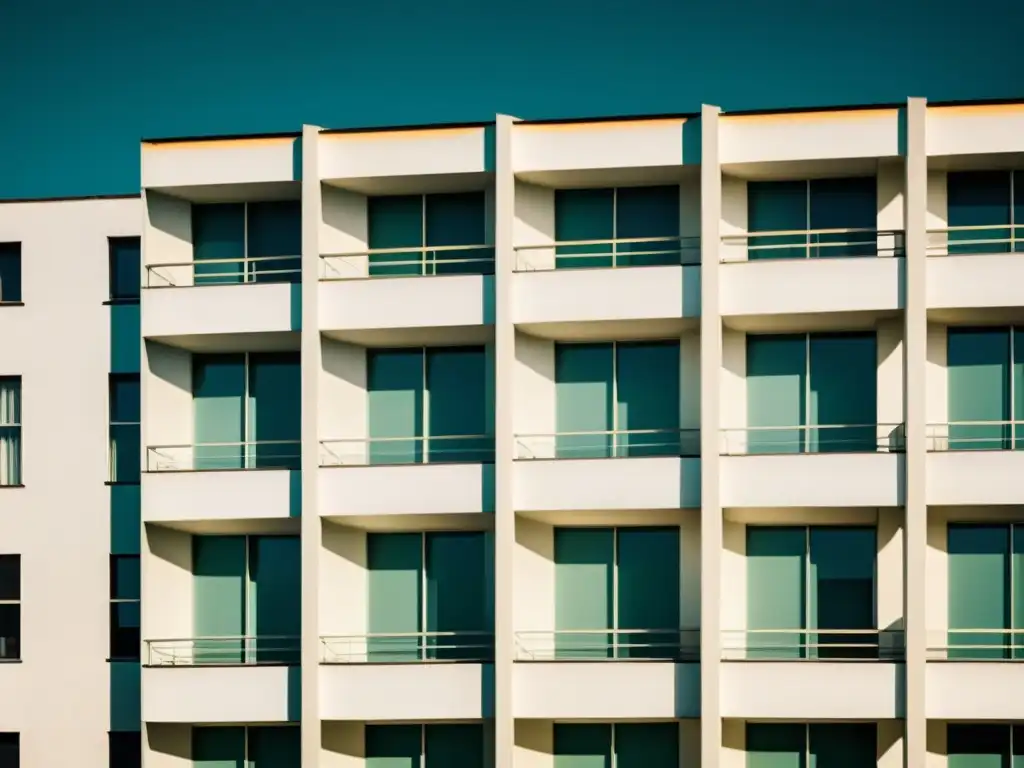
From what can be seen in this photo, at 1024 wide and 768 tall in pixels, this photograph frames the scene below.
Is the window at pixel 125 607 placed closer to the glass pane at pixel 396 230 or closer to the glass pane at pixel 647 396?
the glass pane at pixel 396 230

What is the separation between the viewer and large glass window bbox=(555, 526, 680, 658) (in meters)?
29.6

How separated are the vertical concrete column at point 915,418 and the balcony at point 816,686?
38 cm

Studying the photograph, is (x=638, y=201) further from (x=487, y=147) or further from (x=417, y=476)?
(x=417, y=476)

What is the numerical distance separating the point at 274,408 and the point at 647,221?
805cm

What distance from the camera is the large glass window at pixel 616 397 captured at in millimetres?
30094

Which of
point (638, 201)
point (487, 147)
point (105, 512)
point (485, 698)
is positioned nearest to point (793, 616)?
point (485, 698)

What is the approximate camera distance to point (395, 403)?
30859 mm

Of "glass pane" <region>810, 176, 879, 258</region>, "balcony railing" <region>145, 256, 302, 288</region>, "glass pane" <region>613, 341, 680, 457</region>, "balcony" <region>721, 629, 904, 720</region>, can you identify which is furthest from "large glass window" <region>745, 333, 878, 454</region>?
"balcony railing" <region>145, 256, 302, 288</region>

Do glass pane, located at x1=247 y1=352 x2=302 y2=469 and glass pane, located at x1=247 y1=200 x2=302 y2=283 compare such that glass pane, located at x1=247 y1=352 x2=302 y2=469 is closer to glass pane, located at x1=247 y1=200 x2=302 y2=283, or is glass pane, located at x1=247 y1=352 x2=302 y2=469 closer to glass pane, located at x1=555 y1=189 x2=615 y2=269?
glass pane, located at x1=247 y1=200 x2=302 y2=283

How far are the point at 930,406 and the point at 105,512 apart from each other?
15957mm

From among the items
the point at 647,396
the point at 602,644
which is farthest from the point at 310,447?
the point at 602,644

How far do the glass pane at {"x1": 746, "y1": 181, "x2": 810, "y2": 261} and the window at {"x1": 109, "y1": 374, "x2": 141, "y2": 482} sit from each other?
12410mm

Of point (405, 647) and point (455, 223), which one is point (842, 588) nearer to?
point (405, 647)

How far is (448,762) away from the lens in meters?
30.1
